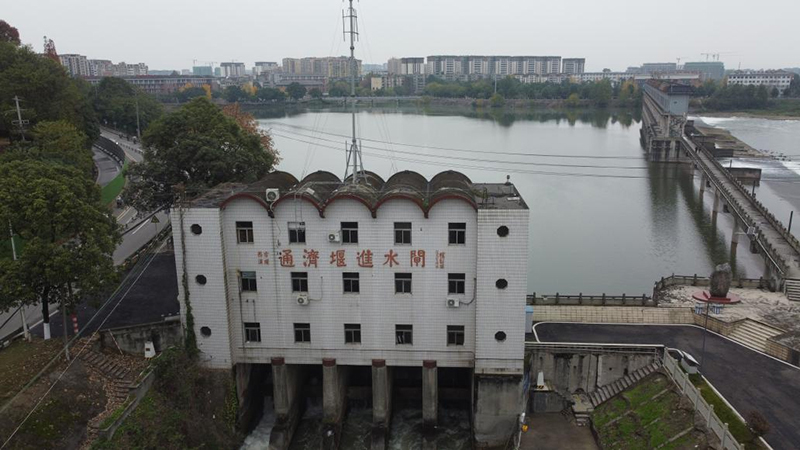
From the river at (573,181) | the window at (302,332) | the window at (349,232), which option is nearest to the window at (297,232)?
the window at (349,232)

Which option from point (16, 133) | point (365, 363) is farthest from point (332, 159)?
point (365, 363)

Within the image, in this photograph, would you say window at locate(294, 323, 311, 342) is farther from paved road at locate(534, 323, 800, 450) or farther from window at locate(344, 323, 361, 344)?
paved road at locate(534, 323, 800, 450)

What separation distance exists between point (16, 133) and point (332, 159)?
38.0 meters

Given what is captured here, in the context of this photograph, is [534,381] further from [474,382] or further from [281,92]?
[281,92]

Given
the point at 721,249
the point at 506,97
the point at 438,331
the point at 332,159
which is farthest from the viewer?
the point at 506,97

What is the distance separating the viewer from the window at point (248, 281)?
18.9m

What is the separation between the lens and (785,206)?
54.4 meters

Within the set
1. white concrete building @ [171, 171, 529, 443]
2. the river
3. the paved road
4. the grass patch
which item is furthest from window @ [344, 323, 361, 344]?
the grass patch

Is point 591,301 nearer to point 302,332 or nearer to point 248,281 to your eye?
point 302,332

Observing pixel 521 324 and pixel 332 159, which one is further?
pixel 332 159

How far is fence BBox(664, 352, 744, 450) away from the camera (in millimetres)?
14500

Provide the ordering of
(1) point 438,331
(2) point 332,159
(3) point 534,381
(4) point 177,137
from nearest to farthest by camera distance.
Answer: (1) point 438,331, (3) point 534,381, (4) point 177,137, (2) point 332,159

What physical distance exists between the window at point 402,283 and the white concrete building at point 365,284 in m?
0.04

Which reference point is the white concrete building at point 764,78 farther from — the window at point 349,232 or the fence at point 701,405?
the window at point 349,232
